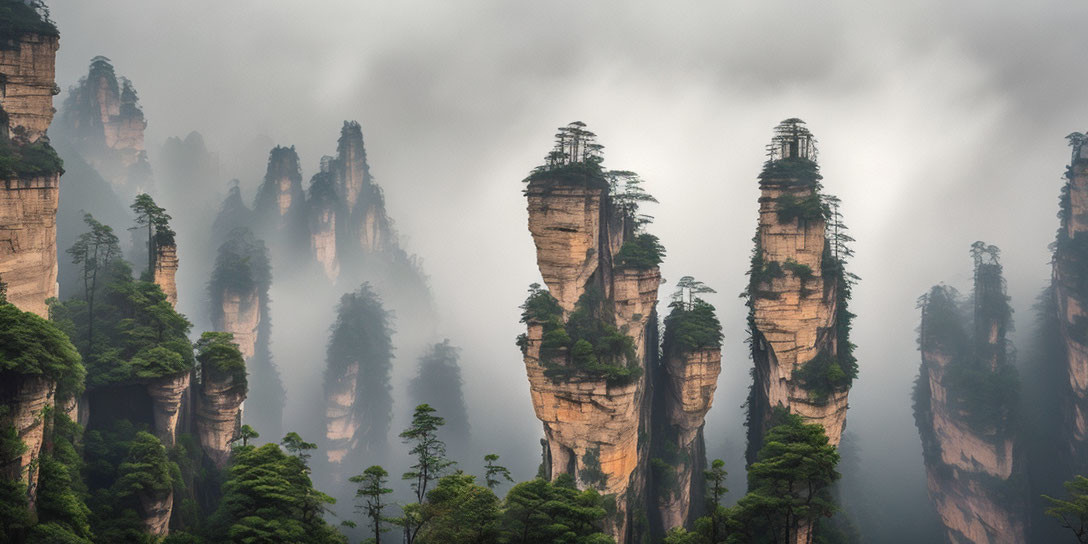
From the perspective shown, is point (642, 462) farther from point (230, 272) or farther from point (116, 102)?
point (116, 102)

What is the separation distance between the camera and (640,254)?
44812 millimetres

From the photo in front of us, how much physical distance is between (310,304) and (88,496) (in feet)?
232

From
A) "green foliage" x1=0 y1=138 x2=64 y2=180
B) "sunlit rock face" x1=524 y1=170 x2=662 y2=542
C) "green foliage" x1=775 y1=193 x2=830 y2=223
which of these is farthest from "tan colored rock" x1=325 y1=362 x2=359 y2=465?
"green foliage" x1=775 y1=193 x2=830 y2=223

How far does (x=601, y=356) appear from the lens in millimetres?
41375

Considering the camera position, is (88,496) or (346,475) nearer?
(88,496)

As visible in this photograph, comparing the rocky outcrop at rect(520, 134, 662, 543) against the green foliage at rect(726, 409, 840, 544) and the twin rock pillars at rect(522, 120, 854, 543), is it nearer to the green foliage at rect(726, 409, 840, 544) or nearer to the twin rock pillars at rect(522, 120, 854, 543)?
the twin rock pillars at rect(522, 120, 854, 543)

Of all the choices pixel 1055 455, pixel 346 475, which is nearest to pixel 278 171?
pixel 346 475

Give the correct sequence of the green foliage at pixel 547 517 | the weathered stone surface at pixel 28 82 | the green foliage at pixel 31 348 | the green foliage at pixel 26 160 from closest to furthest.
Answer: the green foliage at pixel 31 348, the green foliage at pixel 547 517, the green foliage at pixel 26 160, the weathered stone surface at pixel 28 82

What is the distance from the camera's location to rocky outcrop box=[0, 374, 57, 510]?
25.3m

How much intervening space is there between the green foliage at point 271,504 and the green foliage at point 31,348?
24.7ft

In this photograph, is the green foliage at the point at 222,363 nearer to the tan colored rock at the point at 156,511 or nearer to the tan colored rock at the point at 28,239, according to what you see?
the tan colored rock at the point at 28,239

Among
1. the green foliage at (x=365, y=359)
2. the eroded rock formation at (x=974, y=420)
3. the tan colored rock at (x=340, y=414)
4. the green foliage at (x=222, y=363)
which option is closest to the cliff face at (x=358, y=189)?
the green foliage at (x=365, y=359)

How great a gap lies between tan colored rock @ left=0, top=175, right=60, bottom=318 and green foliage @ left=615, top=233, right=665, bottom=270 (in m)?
29.6

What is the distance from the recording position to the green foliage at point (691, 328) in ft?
147
